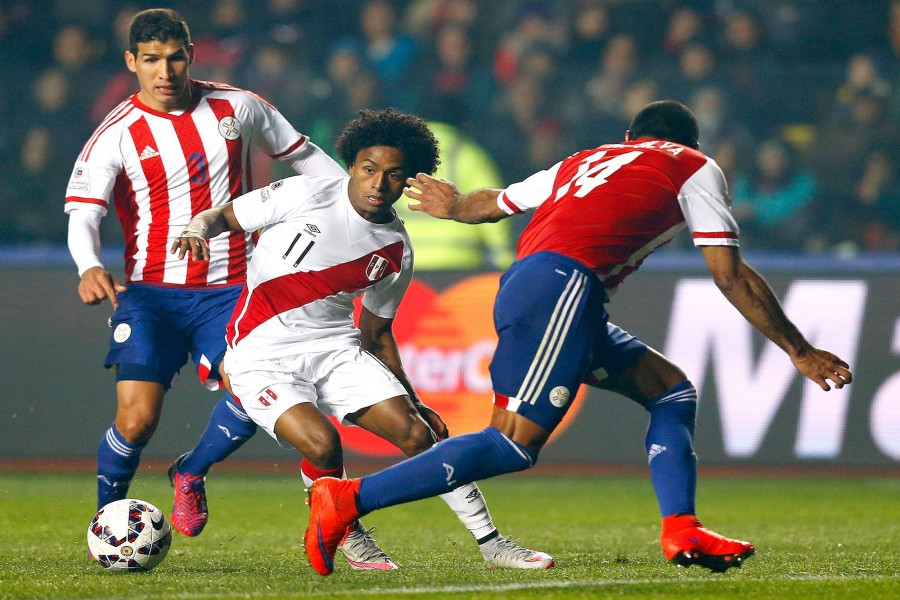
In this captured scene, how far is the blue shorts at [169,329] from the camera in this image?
5410mm

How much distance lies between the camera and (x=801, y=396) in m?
8.61

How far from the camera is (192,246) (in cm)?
468

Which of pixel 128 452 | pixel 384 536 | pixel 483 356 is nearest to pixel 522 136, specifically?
pixel 483 356

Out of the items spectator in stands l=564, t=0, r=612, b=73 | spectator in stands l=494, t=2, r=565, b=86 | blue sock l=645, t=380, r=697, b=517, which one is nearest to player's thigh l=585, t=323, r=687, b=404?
blue sock l=645, t=380, r=697, b=517

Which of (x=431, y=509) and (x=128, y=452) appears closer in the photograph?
(x=128, y=452)

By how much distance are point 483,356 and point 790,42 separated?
14.4ft

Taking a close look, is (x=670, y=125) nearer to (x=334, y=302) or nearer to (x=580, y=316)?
(x=580, y=316)

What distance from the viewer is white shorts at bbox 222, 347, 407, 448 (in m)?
4.93

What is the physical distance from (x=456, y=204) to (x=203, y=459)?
1.66 metres

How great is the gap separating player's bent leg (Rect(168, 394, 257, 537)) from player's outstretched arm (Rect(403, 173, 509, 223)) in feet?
4.26

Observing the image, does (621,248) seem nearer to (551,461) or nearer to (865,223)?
(551,461)

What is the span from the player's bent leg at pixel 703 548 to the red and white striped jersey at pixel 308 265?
1497 mm

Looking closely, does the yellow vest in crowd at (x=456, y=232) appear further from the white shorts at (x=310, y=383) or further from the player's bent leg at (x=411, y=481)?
the player's bent leg at (x=411, y=481)

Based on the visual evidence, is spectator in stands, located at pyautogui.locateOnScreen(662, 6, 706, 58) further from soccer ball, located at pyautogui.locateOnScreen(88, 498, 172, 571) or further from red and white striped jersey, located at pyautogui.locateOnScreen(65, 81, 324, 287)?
soccer ball, located at pyautogui.locateOnScreen(88, 498, 172, 571)
